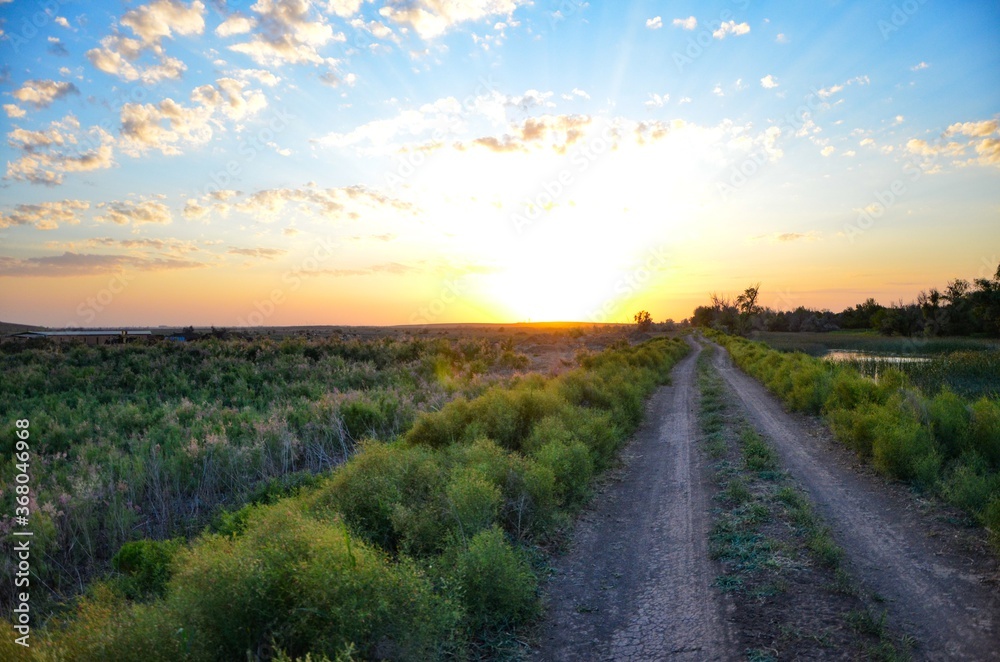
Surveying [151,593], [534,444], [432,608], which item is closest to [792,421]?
[534,444]

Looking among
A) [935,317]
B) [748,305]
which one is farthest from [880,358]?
[748,305]

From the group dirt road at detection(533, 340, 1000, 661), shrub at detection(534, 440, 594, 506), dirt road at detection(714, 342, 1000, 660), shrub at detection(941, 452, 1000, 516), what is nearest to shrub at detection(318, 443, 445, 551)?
dirt road at detection(533, 340, 1000, 661)

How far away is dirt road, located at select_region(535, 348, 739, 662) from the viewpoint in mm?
4824

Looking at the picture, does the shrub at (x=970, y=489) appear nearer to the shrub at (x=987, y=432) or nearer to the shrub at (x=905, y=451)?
the shrub at (x=905, y=451)

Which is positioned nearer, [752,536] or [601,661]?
[601,661]

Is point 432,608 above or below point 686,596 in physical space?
above

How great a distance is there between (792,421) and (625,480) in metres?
7.82

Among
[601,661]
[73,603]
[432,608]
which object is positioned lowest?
[73,603]

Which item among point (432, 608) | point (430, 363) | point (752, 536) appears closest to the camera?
point (432, 608)

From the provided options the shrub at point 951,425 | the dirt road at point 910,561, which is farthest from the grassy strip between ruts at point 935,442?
the dirt road at point 910,561

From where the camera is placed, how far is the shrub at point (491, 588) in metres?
5.19

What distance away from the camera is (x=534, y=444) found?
10320mm

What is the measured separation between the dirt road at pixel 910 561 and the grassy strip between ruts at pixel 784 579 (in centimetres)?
27

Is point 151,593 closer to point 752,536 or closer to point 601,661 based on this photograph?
point 601,661
